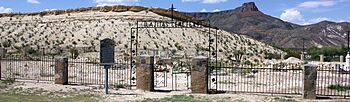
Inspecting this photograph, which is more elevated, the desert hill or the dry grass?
Result: the dry grass

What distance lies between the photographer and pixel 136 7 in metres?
69.2

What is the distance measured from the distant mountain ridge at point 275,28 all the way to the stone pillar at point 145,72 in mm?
93830

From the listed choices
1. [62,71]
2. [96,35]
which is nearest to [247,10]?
[96,35]

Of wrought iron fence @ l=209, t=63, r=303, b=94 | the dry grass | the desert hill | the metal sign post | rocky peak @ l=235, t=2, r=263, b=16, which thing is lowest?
wrought iron fence @ l=209, t=63, r=303, b=94

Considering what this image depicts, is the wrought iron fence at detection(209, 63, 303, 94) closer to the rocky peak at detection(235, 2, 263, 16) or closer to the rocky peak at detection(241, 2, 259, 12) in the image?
the rocky peak at detection(235, 2, 263, 16)

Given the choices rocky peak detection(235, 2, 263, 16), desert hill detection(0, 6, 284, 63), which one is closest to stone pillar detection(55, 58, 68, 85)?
desert hill detection(0, 6, 284, 63)

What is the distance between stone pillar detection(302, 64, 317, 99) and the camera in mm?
16906

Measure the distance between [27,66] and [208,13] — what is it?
418 ft

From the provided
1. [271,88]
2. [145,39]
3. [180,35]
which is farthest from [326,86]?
[180,35]

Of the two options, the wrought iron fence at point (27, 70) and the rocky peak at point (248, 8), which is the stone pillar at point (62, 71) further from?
the rocky peak at point (248, 8)

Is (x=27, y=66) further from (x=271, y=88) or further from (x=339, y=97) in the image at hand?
(x=339, y=97)

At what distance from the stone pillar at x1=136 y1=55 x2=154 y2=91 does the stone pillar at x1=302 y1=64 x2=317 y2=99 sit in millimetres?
5456

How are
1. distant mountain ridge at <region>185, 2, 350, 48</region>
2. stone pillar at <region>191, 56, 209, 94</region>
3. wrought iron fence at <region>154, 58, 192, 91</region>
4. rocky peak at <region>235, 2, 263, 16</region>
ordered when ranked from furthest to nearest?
1. rocky peak at <region>235, 2, 263, 16</region>
2. distant mountain ridge at <region>185, 2, 350, 48</region>
3. wrought iron fence at <region>154, 58, 192, 91</region>
4. stone pillar at <region>191, 56, 209, 94</region>

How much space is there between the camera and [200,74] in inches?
712
